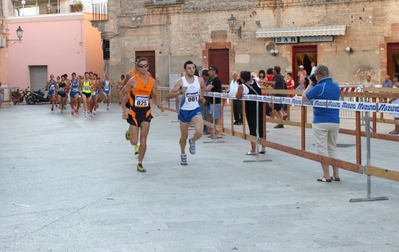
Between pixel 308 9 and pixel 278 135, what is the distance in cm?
1426

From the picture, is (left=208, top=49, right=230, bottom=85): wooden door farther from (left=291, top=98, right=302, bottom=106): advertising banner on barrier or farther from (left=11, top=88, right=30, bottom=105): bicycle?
(left=291, top=98, right=302, bottom=106): advertising banner on barrier

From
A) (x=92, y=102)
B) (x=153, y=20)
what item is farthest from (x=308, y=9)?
(x=92, y=102)

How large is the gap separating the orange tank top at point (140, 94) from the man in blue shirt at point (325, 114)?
2738 mm

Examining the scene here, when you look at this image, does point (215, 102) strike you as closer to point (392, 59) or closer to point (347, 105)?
point (347, 105)

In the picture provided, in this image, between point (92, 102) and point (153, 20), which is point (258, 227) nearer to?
point (92, 102)

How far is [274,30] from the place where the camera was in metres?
30.1

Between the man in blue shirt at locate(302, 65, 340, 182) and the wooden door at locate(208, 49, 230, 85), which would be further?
the wooden door at locate(208, 49, 230, 85)

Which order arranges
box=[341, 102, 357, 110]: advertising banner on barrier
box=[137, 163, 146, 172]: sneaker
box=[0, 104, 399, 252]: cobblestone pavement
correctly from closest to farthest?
box=[0, 104, 399, 252]: cobblestone pavement → box=[341, 102, 357, 110]: advertising banner on barrier → box=[137, 163, 146, 172]: sneaker

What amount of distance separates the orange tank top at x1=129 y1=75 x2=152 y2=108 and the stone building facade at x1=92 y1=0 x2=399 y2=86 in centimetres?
1905

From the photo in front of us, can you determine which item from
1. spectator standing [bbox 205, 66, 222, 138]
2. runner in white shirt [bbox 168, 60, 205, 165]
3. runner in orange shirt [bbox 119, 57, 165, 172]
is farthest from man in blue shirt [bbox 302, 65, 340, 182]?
spectator standing [bbox 205, 66, 222, 138]

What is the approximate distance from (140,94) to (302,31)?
1946cm

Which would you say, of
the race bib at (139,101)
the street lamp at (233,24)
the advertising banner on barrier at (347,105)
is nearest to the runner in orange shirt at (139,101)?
the race bib at (139,101)

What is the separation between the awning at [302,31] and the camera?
1128 inches

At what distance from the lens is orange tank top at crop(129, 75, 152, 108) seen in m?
10.9
